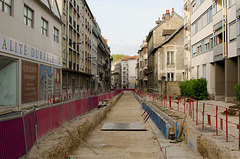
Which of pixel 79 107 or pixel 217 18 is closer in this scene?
pixel 79 107

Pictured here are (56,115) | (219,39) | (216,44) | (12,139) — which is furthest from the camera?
(216,44)

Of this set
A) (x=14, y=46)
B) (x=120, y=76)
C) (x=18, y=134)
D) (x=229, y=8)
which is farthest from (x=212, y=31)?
(x=120, y=76)

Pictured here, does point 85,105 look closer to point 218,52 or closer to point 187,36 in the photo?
point 218,52

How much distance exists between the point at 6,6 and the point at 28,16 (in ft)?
12.1

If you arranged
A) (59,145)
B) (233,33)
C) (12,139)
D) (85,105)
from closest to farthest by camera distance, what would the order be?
(12,139), (59,145), (85,105), (233,33)

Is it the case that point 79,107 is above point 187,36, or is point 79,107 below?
below

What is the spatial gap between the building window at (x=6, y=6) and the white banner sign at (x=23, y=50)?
71.2 inches

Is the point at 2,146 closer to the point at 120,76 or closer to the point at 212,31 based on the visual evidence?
the point at 212,31

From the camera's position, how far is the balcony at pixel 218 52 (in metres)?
21.6

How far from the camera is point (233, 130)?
8.88m

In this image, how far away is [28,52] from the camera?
19.0 metres

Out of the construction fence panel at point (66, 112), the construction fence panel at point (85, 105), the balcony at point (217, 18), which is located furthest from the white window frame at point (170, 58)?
the construction fence panel at point (66, 112)

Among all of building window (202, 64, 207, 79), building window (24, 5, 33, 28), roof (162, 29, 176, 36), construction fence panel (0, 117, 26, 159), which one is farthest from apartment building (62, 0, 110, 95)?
construction fence panel (0, 117, 26, 159)

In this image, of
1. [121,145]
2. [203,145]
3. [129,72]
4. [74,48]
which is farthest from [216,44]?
[129,72]
